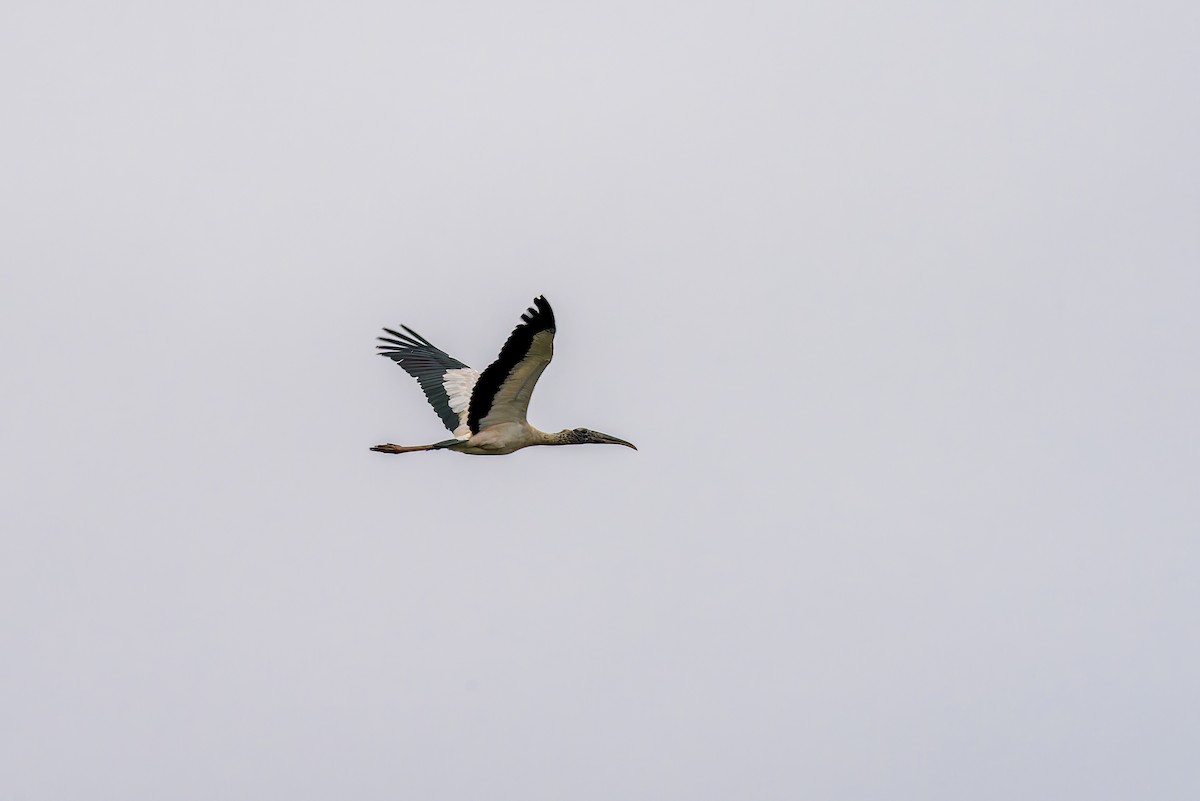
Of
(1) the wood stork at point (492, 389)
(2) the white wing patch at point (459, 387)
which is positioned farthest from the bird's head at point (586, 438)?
(2) the white wing patch at point (459, 387)

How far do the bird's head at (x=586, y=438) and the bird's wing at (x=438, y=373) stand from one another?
202 centimetres

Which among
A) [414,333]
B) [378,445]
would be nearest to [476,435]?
[378,445]

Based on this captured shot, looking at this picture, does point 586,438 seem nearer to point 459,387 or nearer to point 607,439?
point 607,439

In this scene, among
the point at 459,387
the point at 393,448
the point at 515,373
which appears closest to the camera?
the point at 515,373

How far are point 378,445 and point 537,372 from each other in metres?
4.70

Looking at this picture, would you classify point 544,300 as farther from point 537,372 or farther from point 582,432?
point 582,432

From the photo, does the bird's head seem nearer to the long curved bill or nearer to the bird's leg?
the long curved bill

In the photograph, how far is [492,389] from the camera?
3092 centimetres

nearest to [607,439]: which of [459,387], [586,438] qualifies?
[586,438]

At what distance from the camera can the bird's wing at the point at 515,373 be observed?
28078 millimetres

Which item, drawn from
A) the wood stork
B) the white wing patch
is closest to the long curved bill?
the wood stork

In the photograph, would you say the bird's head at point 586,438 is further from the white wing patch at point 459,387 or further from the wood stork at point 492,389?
the white wing patch at point 459,387

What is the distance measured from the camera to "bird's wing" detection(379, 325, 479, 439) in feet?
114

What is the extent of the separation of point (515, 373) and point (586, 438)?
14.1 ft
